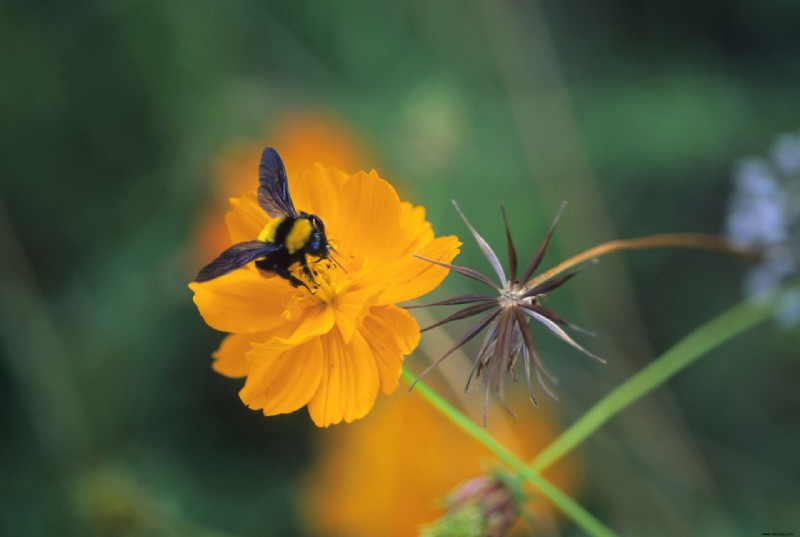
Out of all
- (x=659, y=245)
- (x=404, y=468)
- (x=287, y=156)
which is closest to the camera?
(x=659, y=245)

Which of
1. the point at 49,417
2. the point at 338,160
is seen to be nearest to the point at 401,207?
the point at 338,160

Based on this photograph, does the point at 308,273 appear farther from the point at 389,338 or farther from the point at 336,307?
the point at 389,338

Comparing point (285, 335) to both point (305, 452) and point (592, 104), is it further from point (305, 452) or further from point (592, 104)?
point (592, 104)

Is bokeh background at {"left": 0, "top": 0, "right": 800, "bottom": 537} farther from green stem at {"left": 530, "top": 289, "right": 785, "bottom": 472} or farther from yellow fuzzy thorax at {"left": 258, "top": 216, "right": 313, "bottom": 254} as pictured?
yellow fuzzy thorax at {"left": 258, "top": 216, "right": 313, "bottom": 254}

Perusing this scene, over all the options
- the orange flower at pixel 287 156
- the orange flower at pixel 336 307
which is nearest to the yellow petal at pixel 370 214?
the orange flower at pixel 336 307

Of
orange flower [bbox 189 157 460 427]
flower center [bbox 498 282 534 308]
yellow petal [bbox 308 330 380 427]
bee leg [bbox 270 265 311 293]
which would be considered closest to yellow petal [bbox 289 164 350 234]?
orange flower [bbox 189 157 460 427]

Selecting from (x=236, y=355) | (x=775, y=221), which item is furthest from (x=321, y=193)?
(x=775, y=221)

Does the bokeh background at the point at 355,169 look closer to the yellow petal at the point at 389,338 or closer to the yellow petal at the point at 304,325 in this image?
the yellow petal at the point at 304,325
